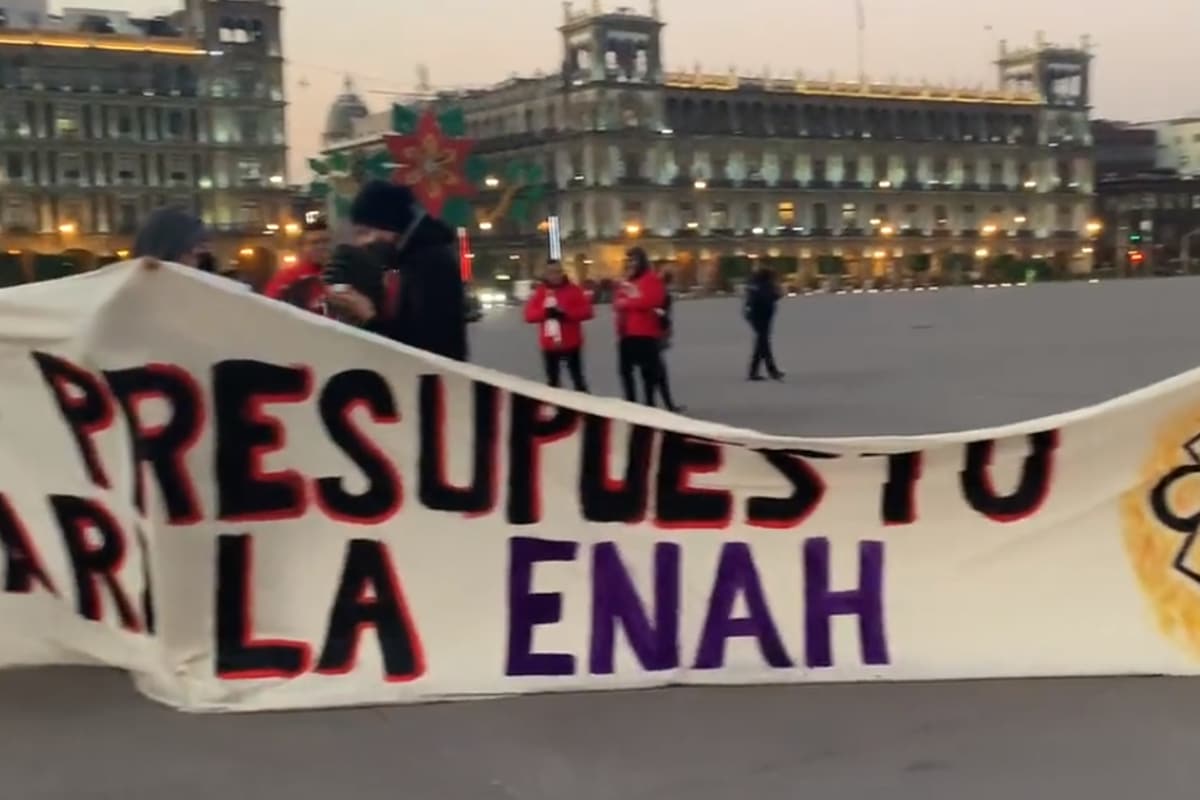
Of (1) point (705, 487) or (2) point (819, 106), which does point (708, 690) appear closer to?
(1) point (705, 487)

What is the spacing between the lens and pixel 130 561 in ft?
14.3

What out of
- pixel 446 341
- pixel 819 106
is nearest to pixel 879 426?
pixel 446 341

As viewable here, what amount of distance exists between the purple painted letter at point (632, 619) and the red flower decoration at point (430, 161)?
1654cm

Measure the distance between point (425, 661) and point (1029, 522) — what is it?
1624 millimetres

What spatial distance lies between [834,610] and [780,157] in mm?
93371

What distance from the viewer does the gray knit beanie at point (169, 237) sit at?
5.35 metres

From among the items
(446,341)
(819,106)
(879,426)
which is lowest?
(879,426)

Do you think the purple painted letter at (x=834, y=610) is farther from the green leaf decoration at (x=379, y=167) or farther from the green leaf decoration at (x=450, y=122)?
the green leaf decoration at (x=379, y=167)

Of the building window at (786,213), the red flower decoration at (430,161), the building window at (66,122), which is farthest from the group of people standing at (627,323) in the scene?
the building window at (786,213)

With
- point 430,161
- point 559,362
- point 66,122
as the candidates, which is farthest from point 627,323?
point 66,122

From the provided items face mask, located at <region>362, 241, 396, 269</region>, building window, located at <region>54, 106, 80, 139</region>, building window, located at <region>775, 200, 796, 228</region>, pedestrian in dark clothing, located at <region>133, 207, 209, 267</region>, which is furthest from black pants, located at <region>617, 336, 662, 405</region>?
building window, located at <region>775, 200, 796, 228</region>

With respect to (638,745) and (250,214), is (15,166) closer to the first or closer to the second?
(250,214)

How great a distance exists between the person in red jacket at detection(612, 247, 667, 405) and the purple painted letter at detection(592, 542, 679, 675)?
8.11m

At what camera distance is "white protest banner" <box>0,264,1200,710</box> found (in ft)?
13.6
